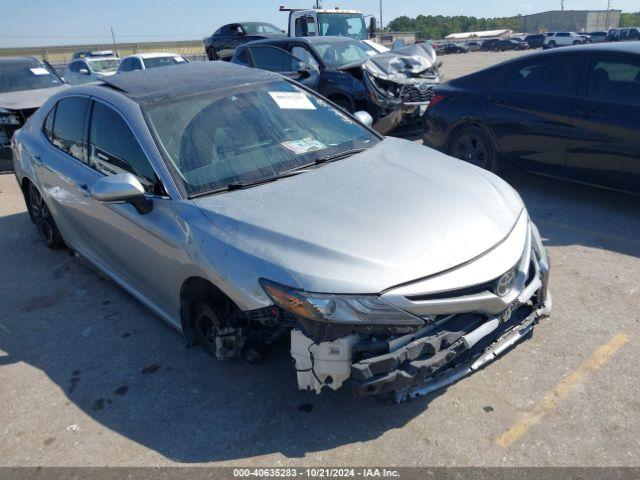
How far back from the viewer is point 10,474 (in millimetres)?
2645

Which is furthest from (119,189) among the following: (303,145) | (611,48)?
(611,48)

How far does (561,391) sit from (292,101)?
2.59m

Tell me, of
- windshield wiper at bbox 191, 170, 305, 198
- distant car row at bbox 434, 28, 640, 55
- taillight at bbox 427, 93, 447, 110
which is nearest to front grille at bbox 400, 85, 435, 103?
taillight at bbox 427, 93, 447, 110

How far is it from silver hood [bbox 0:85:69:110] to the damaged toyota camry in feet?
16.5

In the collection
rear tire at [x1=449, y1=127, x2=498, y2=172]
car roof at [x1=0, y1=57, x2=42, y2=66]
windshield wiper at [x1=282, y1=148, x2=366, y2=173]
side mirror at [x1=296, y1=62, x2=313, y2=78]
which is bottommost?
rear tire at [x1=449, y1=127, x2=498, y2=172]

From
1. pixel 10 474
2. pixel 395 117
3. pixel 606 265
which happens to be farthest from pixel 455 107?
pixel 10 474

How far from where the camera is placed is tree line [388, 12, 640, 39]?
3980 inches

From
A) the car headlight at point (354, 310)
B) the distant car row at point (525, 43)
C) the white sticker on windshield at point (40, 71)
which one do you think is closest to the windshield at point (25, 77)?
the white sticker on windshield at point (40, 71)

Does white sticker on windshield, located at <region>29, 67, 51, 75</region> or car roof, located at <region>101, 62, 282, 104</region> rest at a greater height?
car roof, located at <region>101, 62, 282, 104</region>

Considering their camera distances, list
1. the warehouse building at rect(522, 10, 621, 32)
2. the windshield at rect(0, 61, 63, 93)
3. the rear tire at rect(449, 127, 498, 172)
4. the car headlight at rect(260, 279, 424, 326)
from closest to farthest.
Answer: the car headlight at rect(260, 279, 424, 326) < the rear tire at rect(449, 127, 498, 172) < the windshield at rect(0, 61, 63, 93) < the warehouse building at rect(522, 10, 621, 32)

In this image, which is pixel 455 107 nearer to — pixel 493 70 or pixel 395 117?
pixel 493 70

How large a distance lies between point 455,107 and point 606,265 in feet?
9.09

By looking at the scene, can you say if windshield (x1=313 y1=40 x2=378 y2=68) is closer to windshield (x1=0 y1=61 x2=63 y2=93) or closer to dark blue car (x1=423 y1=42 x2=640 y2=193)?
dark blue car (x1=423 y1=42 x2=640 y2=193)

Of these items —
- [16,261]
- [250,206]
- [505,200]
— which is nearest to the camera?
[250,206]
